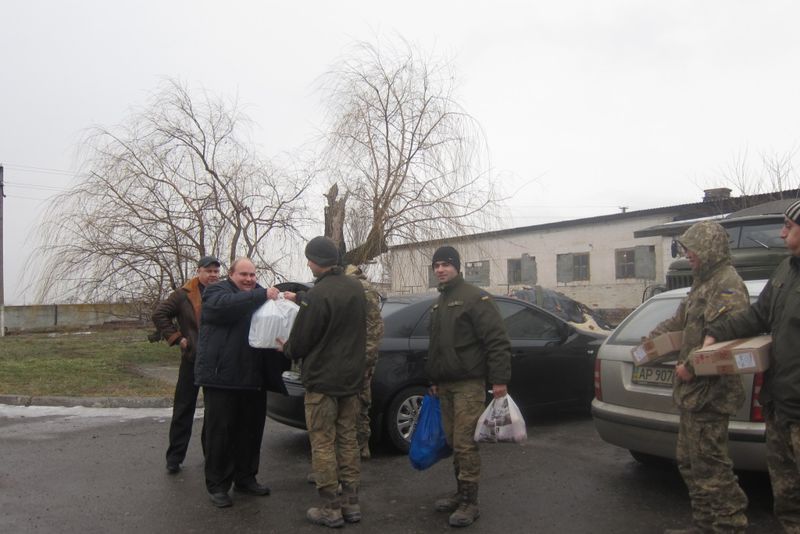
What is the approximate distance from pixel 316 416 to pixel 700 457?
2.30 m

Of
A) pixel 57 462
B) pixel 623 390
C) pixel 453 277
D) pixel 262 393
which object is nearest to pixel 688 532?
pixel 623 390

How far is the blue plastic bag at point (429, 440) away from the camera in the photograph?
15.6 ft

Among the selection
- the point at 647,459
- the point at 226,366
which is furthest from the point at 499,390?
the point at 647,459

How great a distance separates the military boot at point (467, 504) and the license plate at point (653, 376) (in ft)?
4.80

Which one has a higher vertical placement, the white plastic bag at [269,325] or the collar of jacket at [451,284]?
the collar of jacket at [451,284]

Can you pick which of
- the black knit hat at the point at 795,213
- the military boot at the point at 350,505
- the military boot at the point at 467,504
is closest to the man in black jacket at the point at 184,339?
the military boot at the point at 350,505

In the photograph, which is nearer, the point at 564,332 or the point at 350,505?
the point at 350,505

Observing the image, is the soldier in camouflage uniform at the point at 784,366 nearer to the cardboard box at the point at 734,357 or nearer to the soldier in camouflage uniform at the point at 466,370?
the cardboard box at the point at 734,357

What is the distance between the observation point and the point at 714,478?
3832 mm

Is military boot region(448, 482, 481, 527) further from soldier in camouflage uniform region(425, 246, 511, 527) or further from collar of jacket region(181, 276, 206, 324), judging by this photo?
collar of jacket region(181, 276, 206, 324)

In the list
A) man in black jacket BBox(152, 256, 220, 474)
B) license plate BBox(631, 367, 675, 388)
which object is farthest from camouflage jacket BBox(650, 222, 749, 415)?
man in black jacket BBox(152, 256, 220, 474)

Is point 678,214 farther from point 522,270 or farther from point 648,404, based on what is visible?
point 648,404

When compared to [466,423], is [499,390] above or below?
above

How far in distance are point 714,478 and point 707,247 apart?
1280mm
